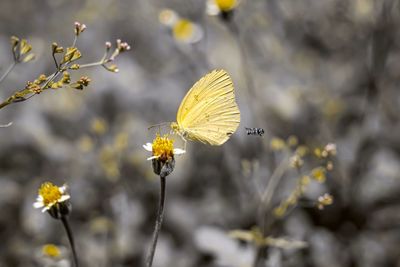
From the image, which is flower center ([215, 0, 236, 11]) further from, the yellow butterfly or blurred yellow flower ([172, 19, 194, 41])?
the yellow butterfly

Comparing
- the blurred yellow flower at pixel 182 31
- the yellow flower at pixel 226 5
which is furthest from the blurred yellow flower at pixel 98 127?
the yellow flower at pixel 226 5

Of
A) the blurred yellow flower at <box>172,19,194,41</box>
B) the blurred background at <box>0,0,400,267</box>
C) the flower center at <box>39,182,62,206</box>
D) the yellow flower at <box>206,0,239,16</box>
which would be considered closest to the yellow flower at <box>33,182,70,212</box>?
the flower center at <box>39,182,62,206</box>

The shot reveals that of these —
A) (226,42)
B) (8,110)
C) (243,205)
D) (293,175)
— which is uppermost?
(226,42)

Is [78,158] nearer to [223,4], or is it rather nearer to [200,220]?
[200,220]

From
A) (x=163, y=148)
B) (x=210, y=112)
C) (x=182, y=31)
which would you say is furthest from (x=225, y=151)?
(x=163, y=148)

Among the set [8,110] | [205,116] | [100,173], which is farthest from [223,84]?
[8,110]

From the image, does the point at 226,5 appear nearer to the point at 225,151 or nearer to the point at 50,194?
the point at 225,151

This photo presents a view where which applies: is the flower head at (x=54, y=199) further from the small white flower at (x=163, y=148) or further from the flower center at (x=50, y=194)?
the small white flower at (x=163, y=148)
